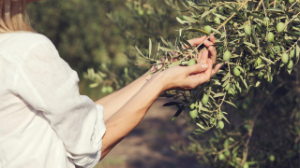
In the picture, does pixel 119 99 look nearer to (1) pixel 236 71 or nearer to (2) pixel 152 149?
(1) pixel 236 71

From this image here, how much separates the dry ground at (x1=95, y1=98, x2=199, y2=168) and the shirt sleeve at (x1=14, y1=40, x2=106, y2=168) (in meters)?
2.52

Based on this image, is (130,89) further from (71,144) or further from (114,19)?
(114,19)

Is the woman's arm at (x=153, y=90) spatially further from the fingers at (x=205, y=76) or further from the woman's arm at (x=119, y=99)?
the woman's arm at (x=119, y=99)

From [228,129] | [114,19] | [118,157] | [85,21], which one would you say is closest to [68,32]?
[85,21]

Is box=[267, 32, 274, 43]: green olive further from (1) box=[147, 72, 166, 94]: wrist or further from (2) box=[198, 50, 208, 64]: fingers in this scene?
(1) box=[147, 72, 166, 94]: wrist

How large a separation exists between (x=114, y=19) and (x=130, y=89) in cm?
92

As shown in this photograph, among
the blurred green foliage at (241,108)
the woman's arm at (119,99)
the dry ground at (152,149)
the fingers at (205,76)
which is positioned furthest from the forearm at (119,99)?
the dry ground at (152,149)

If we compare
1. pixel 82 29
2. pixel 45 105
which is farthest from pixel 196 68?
pixel 82 29

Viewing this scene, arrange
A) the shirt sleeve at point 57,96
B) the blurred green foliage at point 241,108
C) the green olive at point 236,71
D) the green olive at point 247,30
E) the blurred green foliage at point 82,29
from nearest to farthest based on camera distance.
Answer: the shirt sleeve at point 57,96 → the green olive at point 247,30 → the green olive at point 236,71 → the blurred green foliage at point 241,108 → the blurred green foliage at point 82,29

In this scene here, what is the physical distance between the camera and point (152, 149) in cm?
425

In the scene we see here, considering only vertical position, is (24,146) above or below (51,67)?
below

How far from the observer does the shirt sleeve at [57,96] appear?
98 cm

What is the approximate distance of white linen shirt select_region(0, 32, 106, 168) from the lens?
985 mm

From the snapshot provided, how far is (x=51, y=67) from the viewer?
1009mm
